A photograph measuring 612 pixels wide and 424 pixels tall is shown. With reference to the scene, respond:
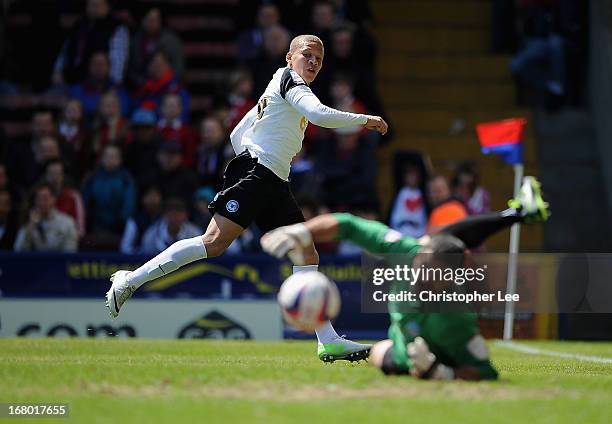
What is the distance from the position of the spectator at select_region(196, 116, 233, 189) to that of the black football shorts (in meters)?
7.18

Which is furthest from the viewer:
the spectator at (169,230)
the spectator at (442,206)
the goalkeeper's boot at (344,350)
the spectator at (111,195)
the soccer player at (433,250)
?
the spectator at (111,195)

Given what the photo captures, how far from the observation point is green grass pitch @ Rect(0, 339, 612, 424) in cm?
671

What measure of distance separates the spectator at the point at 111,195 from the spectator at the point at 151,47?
2167mm

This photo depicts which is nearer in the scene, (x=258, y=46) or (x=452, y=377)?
(x=452, y=377)

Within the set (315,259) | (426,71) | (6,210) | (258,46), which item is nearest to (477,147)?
(426,71)

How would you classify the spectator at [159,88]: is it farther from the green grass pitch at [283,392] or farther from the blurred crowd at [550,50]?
the green grass pitch at [283,392]

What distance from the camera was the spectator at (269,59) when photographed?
60.4ft

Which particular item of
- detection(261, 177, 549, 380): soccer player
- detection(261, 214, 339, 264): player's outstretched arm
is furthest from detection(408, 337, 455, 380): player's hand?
detection(261, 214, 339, 264): player's outstretched arm

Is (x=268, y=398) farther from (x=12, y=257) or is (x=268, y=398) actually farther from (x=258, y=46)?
(x=258, y=46)

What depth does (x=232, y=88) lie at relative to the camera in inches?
716

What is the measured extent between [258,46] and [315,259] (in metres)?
9.88

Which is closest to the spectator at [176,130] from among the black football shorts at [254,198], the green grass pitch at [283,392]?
the green grass pitch at [283,392]

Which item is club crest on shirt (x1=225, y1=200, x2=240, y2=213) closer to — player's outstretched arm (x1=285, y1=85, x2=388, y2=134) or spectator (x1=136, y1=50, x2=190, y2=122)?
player's outstretched arm (x1=285, y1=85, x2=388, y2=134)

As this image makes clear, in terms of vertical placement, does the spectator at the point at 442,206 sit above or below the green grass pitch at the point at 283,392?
above
